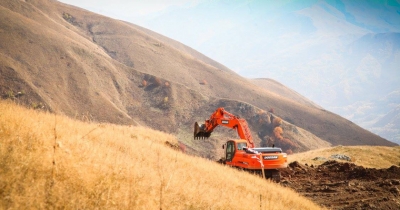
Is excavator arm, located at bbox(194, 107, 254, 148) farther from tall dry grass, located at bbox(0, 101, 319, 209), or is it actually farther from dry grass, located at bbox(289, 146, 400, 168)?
dry grass, located at bbox(289, 146, 400, 168)

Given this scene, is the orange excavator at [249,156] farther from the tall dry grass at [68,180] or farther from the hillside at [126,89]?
the hillside at [126,89]

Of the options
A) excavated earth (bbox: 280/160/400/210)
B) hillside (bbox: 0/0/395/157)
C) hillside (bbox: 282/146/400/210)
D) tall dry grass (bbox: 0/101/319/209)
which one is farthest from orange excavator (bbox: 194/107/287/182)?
hillside (bbox: 0/0/395/157)

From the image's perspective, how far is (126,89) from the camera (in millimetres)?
73000

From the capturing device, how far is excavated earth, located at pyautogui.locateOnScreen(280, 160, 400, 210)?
1064 centimetres

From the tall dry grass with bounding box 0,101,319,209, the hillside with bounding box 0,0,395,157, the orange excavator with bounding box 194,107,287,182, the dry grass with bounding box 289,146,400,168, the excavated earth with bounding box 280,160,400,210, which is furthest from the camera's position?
the hillside with bounding box 0,0,395,157

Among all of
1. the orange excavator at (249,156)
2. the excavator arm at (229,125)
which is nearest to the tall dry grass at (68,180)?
the orange excavator at (249,156)

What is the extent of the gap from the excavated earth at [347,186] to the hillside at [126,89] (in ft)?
111

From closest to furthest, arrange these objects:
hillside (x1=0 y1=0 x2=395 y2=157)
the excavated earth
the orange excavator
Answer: the excavated earth, the orange excavator, hillside (x1=0 y1=0 x2=395 y2=157)

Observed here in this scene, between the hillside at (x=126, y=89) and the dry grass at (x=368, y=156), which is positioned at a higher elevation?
the hillside at (x=126, y=89)

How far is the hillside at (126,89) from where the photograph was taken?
173 ft

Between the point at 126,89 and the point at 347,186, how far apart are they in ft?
218

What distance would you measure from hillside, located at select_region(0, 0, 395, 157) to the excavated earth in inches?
1332

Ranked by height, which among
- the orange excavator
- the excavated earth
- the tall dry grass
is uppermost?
the tall dry grass

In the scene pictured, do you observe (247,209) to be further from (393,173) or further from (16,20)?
(16,20)
